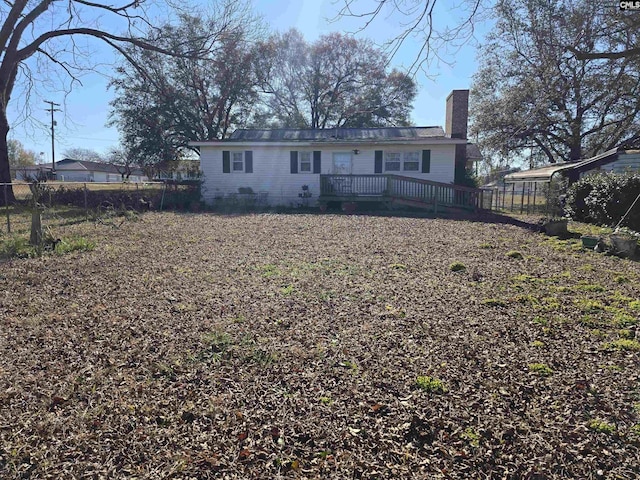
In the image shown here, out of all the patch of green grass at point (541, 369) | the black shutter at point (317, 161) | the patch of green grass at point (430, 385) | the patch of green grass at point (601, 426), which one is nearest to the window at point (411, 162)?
the black shutter at point (317, 161)

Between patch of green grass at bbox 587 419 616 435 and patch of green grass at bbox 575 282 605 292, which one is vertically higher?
patch of green grass at bbox 575 282 605 292

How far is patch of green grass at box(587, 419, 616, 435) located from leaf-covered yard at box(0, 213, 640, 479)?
14mm

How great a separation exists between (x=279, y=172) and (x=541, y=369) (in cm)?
1634

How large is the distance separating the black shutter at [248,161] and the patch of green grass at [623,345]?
1679cm

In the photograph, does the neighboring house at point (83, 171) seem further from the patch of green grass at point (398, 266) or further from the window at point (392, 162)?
the patch of green grass at point (398, 266)

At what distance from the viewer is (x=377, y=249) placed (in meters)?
8.33

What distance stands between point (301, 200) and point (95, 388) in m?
15.7

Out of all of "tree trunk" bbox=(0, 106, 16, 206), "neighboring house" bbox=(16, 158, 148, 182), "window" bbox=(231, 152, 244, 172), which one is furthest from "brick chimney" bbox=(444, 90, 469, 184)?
"neighboring house" bbox=(16, 158, 148, 182)

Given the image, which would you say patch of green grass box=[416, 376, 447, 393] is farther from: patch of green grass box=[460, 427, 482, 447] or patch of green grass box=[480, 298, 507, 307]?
patch of green grass box=[480, 298, 507, 307]

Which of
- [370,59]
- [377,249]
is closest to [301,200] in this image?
[377,249]

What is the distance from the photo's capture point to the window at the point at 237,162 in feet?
61.8

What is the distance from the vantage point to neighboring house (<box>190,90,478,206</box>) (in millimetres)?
16906

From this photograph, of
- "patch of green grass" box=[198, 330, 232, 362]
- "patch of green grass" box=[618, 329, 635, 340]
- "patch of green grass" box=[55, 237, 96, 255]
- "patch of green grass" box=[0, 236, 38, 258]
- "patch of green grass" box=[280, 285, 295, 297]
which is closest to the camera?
"patch of green grass" box=[198, 330, 232, 362]

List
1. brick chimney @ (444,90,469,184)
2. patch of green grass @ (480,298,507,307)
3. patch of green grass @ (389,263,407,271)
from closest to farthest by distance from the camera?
patch of green grass @ (480,298,507,307) → patch of green grass @ (389,263,407,271) → brick chimney @ (444,90,469,184)
